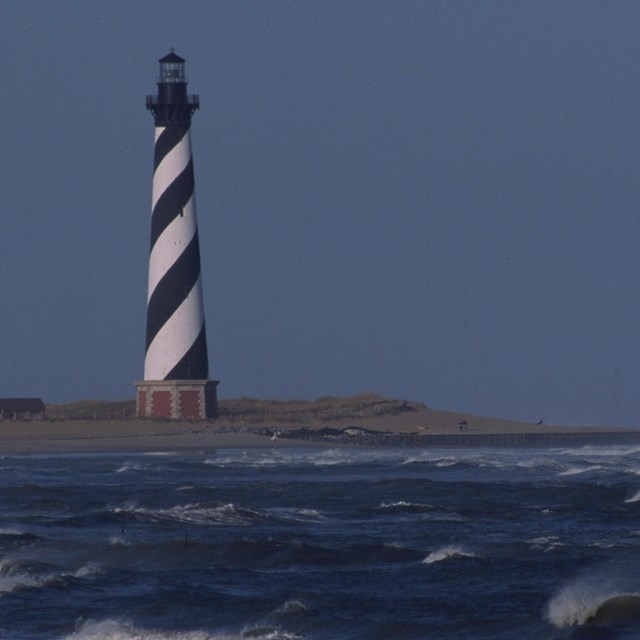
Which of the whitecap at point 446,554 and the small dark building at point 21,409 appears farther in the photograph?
the small dark building at point 21,409

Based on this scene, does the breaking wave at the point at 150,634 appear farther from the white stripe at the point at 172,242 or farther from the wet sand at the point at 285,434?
the white stripe at the point at 172,242

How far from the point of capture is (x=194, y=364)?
56.5 metres

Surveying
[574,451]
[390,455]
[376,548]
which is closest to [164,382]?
[390,455]

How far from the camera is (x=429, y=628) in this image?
1928cm

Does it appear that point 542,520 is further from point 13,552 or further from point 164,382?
point 164,382

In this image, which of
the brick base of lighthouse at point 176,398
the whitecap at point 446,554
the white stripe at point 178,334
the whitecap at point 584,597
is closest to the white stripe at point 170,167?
the white stripe at point 178,334

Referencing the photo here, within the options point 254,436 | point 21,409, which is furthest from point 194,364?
point 21,409

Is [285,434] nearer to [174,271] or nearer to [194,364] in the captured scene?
[194,364]

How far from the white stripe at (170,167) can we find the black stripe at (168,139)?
0.11 meters

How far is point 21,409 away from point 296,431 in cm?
1091

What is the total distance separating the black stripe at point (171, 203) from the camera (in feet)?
183

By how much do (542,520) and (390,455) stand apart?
82.5ft

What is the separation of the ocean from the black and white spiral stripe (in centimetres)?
1268

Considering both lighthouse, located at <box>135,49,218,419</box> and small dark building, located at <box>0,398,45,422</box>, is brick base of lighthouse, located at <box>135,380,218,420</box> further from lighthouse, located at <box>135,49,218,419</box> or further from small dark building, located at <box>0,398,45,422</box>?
small dark building, located at <box>0,398,45,422</box>
